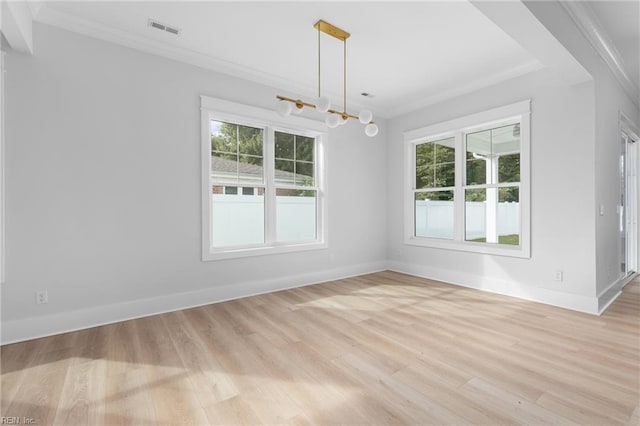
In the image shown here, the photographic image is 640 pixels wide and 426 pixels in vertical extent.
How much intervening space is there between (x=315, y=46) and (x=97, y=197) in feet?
9.03

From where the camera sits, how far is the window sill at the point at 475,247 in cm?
382

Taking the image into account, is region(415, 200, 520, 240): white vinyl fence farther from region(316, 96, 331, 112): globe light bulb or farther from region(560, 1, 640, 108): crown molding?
region(316, 96, 331, 112): globe light bulb

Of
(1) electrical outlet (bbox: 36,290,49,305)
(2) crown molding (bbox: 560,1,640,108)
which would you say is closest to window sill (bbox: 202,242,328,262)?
(1) electrical outlet (bbox: 36,290,49,305)

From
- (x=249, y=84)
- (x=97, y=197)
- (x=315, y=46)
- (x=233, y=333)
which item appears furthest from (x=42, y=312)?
(x=315, y=46)

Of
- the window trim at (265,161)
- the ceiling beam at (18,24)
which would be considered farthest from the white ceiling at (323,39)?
the window trim at (265,161)

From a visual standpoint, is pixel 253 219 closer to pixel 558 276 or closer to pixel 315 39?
pixel 315 39

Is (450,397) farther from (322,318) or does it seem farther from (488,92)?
(488,92)

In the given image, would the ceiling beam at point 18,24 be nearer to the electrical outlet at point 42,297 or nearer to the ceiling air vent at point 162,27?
the ceiling air vent at point 162,27

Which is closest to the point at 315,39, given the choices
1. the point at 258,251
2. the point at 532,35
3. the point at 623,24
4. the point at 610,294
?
the point at 532,35

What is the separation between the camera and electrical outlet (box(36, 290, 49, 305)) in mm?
2715

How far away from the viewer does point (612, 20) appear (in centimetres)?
289

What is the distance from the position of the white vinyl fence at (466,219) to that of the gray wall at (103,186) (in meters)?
2.96

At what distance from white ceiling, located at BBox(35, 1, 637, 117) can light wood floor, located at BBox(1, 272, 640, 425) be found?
2.91 meters

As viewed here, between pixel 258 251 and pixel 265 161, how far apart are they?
1249 millimetres
